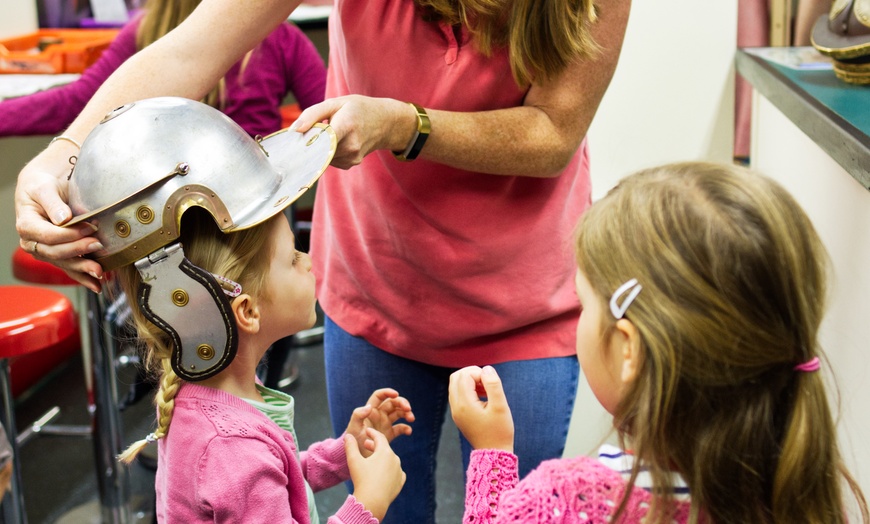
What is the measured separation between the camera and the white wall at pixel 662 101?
90.7 inches

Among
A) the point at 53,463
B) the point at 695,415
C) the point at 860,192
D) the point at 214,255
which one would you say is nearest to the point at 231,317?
the point at 214,255

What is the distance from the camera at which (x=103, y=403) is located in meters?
2.49

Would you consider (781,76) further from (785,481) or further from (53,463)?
(53,463)

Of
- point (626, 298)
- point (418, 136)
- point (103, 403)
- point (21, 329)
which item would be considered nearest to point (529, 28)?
point (418, 136)

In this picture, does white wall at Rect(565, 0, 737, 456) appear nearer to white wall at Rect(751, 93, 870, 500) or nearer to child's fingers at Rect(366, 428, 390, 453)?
white wall at Rect(751, 93, 870, 500)

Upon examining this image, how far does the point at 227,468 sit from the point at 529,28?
70 centimetres

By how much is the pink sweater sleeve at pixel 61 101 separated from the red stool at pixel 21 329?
72cm

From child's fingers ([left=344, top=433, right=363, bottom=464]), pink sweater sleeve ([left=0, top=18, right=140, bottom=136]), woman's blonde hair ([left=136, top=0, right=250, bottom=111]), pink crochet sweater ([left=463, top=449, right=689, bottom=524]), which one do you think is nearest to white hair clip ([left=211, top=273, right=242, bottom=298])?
child's fingers ([left=344, top=433, right=363, bottom=464])

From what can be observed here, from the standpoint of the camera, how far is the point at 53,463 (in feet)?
10.0

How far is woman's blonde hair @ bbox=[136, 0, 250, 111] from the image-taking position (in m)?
2.41

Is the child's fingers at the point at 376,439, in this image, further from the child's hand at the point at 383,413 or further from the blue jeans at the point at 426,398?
the blue jeans at the point at 426,398

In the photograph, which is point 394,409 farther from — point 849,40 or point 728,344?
point 849,40

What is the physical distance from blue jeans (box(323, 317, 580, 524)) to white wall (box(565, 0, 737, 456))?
32.7 inches

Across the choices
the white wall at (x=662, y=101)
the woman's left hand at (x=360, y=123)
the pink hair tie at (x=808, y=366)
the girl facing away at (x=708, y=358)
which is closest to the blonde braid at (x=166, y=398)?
the woman's left hand at (x=360, y=123)
